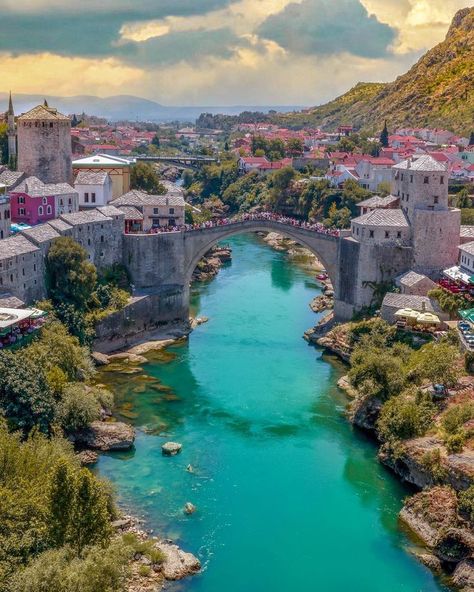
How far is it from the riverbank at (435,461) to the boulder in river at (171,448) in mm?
8493

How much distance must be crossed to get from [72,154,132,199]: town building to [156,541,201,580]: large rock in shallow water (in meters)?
38.7

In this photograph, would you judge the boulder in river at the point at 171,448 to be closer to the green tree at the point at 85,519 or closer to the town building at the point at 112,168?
the green tree at the point at 85,519

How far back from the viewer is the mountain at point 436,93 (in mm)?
105250

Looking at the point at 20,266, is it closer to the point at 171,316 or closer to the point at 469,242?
the point at 171,316

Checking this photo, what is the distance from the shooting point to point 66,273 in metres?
42.6

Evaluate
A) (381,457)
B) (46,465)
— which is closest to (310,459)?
(381,457)

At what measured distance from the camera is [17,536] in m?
23.0

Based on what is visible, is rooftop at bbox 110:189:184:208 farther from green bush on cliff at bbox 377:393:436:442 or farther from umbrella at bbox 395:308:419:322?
green bush on cliff at bbox 377:393:436:442

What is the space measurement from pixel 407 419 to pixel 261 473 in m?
6.39

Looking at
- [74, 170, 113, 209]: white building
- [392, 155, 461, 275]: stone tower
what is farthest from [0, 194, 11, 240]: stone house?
[392, 155, 461, 275]: stone tower

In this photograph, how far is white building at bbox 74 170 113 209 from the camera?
54812mm

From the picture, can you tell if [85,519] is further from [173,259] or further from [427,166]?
[427,166]

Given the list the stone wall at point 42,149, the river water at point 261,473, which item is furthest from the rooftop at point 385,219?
the stone wall at point 42,149

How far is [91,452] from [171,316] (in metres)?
18.6
